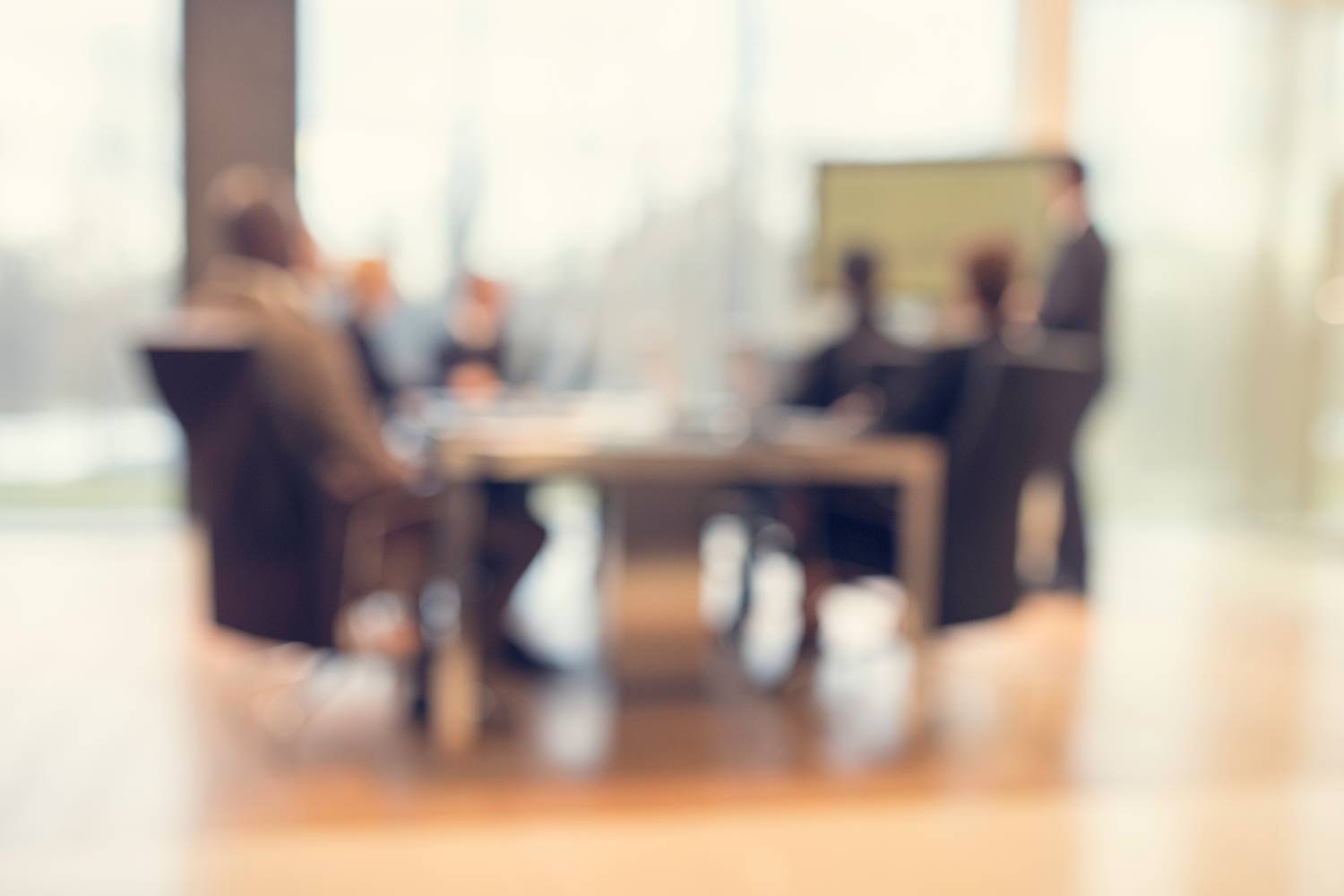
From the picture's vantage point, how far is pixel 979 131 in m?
8.07

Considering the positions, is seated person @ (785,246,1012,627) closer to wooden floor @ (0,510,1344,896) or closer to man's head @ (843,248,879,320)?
wooden floor @ (0,510,1344,896)

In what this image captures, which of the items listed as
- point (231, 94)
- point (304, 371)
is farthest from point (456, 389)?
point (231, 94)

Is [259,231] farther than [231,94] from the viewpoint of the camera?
No

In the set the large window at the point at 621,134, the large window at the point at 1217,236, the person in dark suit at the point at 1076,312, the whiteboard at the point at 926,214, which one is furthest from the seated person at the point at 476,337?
the large window at the point at 1217,236

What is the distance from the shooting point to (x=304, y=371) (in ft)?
11.5

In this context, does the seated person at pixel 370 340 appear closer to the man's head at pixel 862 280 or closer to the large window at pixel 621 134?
the large window at pixel 621 134

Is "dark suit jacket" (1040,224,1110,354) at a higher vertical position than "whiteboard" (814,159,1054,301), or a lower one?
lower

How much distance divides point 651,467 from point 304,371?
2.81 ft

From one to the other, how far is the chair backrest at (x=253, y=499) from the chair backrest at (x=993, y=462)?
1.58 metres

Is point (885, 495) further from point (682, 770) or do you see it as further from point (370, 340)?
point (370, 340)

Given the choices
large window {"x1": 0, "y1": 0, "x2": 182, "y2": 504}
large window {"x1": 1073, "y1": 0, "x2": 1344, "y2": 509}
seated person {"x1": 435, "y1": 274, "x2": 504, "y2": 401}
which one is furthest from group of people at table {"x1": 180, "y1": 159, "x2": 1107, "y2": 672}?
large window {"x1": 1073, "y1": 0, "x2": 1344, "y2": 509}

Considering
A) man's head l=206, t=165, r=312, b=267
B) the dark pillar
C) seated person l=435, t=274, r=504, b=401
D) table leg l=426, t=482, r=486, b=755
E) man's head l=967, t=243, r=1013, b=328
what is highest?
the dark pillar

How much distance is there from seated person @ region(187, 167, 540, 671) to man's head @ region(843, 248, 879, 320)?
6.09 feet

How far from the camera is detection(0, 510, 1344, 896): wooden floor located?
292 cm
